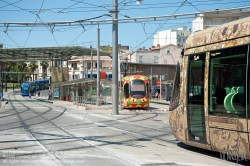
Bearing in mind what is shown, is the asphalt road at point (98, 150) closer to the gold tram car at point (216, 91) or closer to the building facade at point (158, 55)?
the gold tram car at point (216, 91)

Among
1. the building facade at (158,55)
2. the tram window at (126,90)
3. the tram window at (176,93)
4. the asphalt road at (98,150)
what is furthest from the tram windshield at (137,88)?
the building facade at (158,55)

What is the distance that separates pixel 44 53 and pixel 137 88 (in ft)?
87.2

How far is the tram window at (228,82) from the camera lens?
7965mm

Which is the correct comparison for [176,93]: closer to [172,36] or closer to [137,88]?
[137,88]

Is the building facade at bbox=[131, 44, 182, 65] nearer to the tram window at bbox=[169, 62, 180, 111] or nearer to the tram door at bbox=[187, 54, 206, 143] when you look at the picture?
the tram window at bbox=[169, 62, 180, 111]

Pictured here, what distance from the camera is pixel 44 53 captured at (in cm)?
5344

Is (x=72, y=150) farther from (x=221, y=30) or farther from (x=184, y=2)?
(x=184, y=2)

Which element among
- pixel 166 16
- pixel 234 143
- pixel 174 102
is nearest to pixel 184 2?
pixel 166 16

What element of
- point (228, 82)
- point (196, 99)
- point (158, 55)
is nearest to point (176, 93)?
point (196, 99)

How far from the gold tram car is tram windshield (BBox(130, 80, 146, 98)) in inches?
773

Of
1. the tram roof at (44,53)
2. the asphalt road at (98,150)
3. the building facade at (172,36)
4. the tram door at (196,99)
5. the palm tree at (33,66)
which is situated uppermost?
the building facade at (172,36)

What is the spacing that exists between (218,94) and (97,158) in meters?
3.34

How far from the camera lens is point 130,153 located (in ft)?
32.9

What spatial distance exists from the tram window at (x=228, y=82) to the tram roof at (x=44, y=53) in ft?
128
